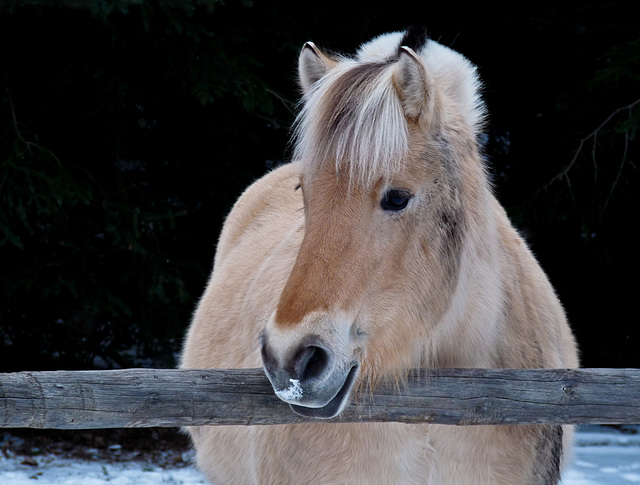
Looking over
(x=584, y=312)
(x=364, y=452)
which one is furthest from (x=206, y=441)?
(x=584, y=312)

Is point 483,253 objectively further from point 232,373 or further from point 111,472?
point 111,472

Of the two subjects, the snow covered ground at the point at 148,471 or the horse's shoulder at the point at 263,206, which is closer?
the horse's shoulder at the point at 263,206

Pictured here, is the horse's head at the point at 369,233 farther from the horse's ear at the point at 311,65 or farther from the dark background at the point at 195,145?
the dark background at the point at 195,145

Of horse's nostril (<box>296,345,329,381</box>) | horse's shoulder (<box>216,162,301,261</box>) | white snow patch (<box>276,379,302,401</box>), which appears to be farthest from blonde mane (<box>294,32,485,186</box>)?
horse's shoulder (<box>216,162,301,261</box>)

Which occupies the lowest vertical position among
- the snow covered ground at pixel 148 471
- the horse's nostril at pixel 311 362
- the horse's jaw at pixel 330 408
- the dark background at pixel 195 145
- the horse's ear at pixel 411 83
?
the snow covered ground at pixel 148 471

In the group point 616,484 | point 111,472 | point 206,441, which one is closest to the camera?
point 206,441

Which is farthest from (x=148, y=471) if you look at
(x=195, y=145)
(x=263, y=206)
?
(x=195, y=145)

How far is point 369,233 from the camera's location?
7.97ft

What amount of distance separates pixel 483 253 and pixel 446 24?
5.36 meters

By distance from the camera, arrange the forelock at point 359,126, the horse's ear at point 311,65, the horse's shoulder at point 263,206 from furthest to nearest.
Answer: the horse's shoulder at point 263,206 < the horse's ear at point 311,65 < the forelock at point 359,126

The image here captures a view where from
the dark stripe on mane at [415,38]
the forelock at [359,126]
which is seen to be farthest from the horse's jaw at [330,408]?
the dark stripe on mane at [415,38]

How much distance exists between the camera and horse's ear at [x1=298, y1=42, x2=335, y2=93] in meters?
2.96

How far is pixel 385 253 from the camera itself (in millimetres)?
2445

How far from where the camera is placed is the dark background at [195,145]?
6.15 m
